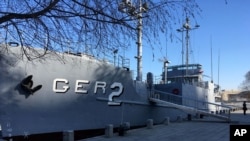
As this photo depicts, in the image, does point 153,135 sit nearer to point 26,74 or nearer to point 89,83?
point 89,83

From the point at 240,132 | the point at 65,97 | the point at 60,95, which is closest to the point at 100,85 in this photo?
the point at 65,97

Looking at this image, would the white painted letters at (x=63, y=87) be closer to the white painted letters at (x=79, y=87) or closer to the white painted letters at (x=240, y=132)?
the white painted letters at (x=79, y=87)

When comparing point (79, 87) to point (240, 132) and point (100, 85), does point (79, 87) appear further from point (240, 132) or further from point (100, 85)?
point (240, 132)

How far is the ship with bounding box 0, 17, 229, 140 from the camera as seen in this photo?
12.0 m

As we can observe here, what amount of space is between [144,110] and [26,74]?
715cm

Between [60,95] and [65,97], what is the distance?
0.23 m

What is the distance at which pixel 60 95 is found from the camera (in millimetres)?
13227

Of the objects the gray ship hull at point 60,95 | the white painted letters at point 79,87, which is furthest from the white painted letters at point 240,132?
the white painted letters at point 79,87

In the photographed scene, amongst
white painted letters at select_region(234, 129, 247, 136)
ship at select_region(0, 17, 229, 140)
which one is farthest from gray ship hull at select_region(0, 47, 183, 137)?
white painted letters at select_region(234, 129, 247, 136)

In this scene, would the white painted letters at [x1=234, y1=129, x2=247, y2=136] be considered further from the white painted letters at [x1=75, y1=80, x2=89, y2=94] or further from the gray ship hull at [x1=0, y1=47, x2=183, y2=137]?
the white painted letters at [x1=75, y1=80, x2=89, y2=94]

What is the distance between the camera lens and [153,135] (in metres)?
13.3

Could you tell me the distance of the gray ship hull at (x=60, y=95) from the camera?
12.0 meters

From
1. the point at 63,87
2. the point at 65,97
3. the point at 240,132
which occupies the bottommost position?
the point at 240,132

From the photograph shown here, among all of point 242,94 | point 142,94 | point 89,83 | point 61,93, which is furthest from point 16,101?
point 242,94
